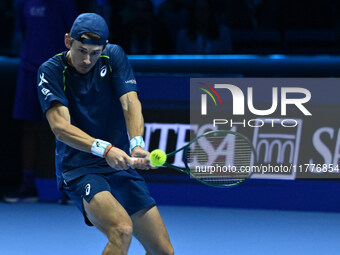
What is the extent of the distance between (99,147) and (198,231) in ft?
8.72

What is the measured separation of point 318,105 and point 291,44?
42.1 inches

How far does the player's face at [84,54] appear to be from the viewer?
12.4 ft

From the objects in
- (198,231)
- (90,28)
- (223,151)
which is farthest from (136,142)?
(223,151)

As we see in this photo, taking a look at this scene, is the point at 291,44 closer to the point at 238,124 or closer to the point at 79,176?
the point at 238,124

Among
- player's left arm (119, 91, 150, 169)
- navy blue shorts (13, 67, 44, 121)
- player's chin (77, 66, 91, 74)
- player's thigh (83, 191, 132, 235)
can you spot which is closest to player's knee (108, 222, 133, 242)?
player's thigh (83, 191, 132, 235)

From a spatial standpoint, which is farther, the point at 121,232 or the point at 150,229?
the point at 150,229

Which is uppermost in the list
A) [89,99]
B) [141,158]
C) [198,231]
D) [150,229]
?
[89,99]

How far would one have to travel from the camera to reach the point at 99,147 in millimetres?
3771

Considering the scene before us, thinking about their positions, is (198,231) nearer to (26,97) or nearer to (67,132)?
(26,97)

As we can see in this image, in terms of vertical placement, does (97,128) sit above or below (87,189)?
above

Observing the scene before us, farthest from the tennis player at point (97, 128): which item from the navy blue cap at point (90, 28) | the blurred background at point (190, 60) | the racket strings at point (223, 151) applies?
the blurred background at point (190, 60)

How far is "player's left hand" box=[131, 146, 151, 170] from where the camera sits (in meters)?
3.69

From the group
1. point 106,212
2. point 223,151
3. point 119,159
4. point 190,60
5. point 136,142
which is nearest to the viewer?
point 119,159

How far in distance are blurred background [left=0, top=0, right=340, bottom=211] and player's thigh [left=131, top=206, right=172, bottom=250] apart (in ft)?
9.72
